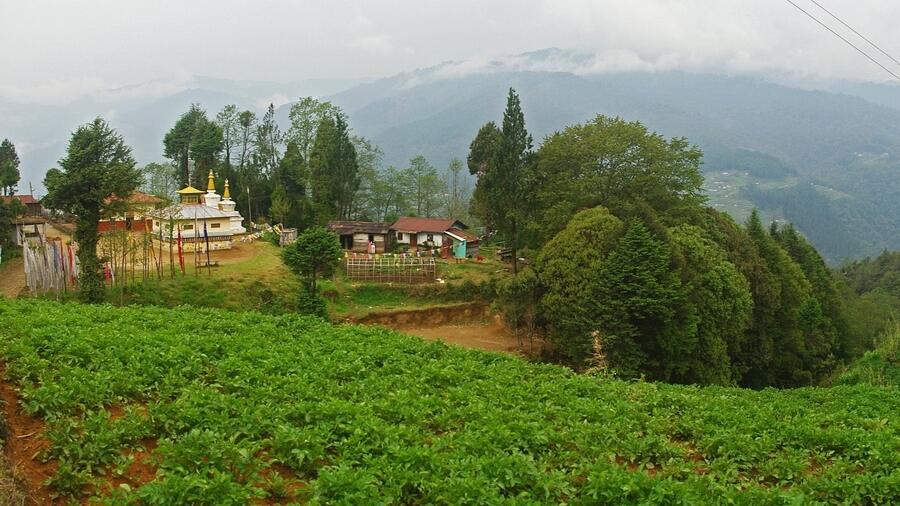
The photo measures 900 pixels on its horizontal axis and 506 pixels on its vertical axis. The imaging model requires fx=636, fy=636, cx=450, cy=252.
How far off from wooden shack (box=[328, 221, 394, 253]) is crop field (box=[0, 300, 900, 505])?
1247 inches

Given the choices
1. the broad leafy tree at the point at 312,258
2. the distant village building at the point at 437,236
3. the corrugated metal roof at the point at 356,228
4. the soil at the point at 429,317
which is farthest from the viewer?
the corrugated metal roof at the point at 356,228

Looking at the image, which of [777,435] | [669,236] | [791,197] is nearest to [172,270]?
[669,236]

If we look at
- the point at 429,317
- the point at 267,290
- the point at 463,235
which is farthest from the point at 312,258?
the point at 463,235

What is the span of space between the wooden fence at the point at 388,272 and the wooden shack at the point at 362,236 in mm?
8408

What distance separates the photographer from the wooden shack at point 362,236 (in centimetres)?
4578

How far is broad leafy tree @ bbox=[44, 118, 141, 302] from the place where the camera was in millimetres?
25984

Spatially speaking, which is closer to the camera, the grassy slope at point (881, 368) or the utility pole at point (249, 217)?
the grassy slope at point (881, 368)

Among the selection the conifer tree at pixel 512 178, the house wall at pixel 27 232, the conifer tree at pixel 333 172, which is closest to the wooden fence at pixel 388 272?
the conifer tree at pixel 512 178

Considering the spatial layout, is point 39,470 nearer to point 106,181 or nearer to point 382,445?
point 382,445

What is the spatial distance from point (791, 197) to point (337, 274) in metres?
187

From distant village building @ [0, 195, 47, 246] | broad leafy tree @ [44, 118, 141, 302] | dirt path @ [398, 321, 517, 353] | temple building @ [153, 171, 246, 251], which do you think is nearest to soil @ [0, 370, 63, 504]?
broad leafy tree @ [44, 118, 141, 302]

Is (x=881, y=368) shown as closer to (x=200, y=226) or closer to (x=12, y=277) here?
(x=200, y=226)

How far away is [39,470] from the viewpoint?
7074mm

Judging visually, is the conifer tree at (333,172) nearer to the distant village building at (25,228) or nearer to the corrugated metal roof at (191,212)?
the corrugated metal roof at (191,212)
